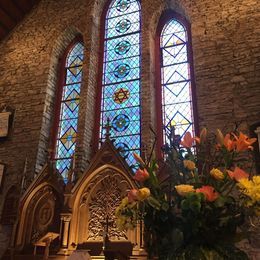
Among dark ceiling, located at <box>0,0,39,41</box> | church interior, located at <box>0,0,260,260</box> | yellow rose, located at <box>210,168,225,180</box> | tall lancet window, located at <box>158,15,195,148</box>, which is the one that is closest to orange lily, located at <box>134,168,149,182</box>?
yellow rose, located at <box>210,168,225,180</box>

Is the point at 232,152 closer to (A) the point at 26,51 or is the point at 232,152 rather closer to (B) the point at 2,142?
(B) the point at 2,142

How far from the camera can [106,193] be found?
459 centimetres

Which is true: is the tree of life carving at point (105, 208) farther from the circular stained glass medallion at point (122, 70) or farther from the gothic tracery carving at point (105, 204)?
the circular stained glass medallion at point (122, 70)

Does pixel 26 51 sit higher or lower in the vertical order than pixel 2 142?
higher

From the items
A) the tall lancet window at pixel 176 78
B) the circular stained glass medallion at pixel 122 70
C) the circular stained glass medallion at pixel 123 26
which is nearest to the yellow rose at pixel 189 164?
the tall lancet window at pixel 176 78

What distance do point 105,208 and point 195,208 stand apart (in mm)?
2892

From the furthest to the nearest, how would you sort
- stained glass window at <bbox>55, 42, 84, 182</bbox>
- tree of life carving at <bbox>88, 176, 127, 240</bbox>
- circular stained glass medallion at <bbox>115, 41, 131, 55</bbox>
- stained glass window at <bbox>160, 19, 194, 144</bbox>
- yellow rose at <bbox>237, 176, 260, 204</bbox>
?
circular stained glass medallion at <bbox>115, 41, 131, 55</bbox>, stained glass window at <bbox>55, 42, 84, 182</bbox>, stained glass window at <bbox>160, 19, 194, 144</bbox>, tree of life carving at <bbox>88, 176, 127, 240</bbox>, yellow rose at <bbox>237, 176, 260, 204</bbox>

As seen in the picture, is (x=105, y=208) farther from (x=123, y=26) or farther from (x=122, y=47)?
(x=123, y=26)

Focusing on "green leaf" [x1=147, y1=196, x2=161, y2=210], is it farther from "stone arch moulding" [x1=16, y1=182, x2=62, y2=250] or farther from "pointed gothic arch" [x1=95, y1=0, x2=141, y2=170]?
"pointed gothic arch" [x1=95, y1=0, x2=141, y2=170]

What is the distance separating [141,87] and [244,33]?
1812 mm

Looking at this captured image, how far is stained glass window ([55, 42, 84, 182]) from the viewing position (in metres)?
5.86

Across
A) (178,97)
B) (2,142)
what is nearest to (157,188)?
(178,97)

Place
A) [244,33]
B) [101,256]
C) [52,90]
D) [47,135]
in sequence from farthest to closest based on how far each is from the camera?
[52,90] < [47,135] < [244,33] < [101,256]

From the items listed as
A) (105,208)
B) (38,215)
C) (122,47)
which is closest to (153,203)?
(105,208)
